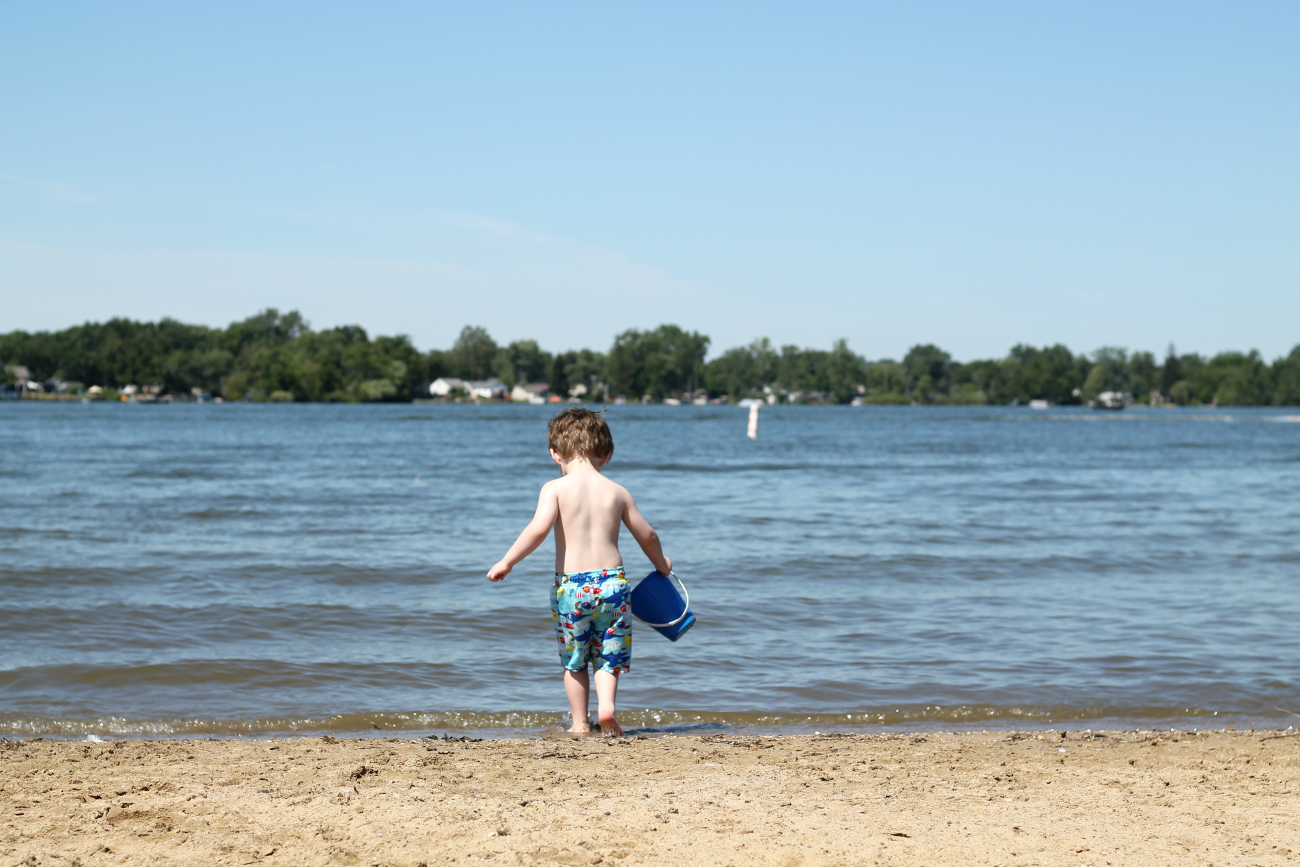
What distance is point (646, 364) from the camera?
191 metres

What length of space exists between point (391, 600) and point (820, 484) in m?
16.7

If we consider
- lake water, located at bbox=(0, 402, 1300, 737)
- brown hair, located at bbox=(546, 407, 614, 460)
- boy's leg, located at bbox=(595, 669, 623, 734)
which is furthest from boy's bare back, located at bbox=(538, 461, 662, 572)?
lake water, located at bbox=(0, 402, 1300, 737)

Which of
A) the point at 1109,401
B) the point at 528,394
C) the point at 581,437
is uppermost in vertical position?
the point at 1109,401

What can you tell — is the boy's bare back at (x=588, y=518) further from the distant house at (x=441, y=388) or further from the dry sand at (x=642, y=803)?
the distant house at (x=441, y=388)

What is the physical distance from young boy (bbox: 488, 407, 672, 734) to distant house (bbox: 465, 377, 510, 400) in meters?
176

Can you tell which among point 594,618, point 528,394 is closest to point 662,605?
point 594,618

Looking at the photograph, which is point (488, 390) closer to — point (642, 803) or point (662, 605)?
point (662, 605)

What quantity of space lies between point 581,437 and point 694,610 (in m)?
4.38

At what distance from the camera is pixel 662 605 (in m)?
5.44

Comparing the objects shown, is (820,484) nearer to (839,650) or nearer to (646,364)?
(839,650)

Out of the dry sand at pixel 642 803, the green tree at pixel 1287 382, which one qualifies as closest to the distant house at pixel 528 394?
the green tree at pixel 1287 382

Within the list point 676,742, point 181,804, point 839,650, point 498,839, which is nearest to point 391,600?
point 839,650

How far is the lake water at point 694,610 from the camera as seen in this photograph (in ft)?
21.2

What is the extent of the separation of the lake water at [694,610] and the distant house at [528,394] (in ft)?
553
